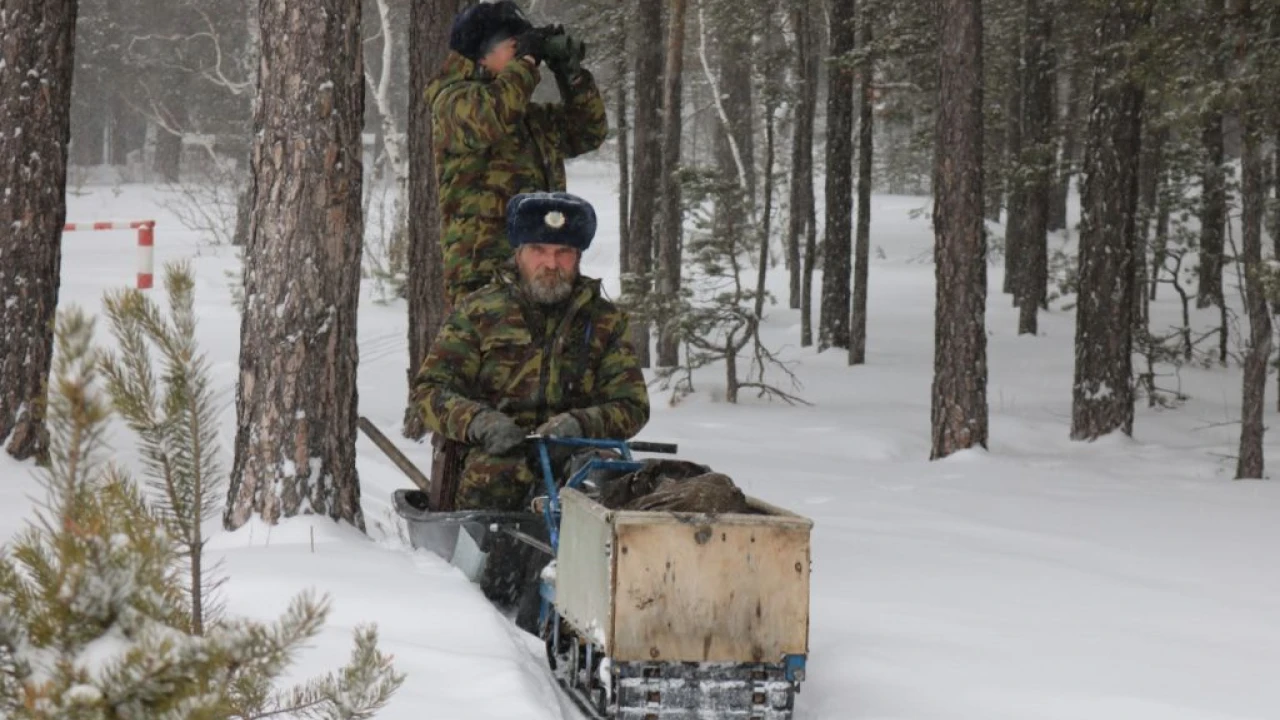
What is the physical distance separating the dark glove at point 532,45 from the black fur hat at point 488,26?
5cm

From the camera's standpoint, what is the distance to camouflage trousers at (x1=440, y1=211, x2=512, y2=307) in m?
7.13

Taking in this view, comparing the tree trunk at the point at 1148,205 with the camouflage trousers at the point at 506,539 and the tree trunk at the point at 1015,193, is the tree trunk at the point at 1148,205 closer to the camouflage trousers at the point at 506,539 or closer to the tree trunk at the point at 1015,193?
the tree trunk at the point at 1015,193

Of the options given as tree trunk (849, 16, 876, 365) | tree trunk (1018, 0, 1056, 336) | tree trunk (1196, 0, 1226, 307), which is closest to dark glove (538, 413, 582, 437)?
tree trunk (1196, 0, 1226, 307)

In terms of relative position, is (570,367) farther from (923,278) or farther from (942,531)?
(923,278)

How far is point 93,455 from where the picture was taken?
186 cm

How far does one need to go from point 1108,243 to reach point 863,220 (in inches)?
362

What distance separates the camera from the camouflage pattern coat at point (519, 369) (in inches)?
242

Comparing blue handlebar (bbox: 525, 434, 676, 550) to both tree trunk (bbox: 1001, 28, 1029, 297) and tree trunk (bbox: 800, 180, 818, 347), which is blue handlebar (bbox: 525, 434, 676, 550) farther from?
tree trunk (bbox: 1001, 28, 1029, 297)

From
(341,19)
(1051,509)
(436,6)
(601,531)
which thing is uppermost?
(436,6)

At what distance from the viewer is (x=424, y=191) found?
37.1 ft

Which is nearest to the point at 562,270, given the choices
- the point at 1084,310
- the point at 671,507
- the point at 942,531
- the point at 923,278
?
the point at 671,507

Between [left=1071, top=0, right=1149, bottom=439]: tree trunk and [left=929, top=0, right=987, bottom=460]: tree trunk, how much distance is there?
2.37 metres

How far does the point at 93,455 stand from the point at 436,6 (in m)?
9.83

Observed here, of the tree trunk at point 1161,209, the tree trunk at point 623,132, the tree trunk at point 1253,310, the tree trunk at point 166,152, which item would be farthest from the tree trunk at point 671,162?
the tree trunk at point 166,152
